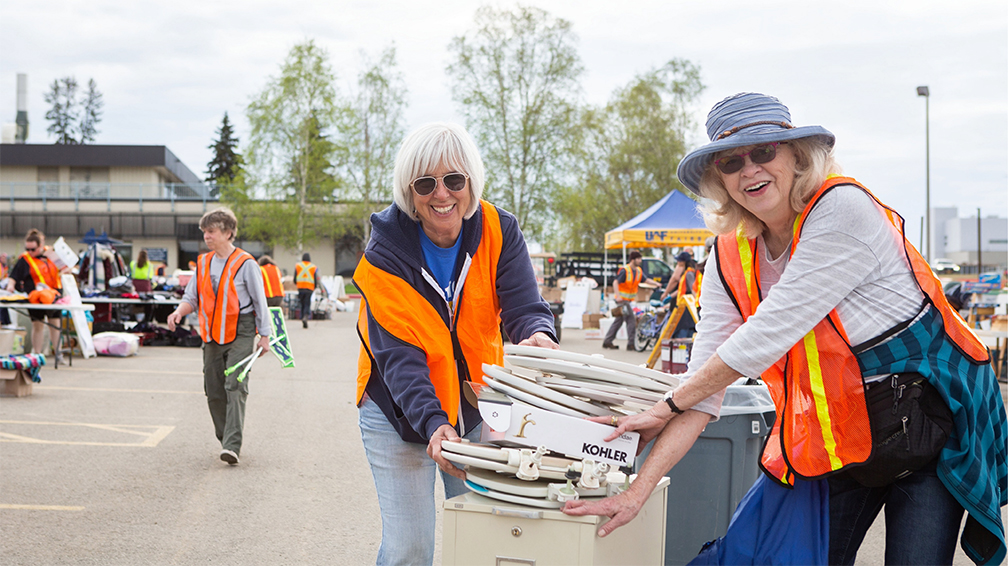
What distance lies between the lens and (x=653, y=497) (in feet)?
7.64

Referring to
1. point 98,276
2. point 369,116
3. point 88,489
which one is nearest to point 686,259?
point 88,489

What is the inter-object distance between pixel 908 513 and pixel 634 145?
41.6 meters

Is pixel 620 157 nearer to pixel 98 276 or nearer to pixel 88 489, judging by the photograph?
pixel 98 276

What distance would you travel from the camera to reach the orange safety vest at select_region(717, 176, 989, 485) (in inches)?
80.7

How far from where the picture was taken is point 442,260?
2637mm

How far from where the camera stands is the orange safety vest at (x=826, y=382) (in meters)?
2.05

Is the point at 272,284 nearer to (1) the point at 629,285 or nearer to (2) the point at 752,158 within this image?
(1) the point at 629,285

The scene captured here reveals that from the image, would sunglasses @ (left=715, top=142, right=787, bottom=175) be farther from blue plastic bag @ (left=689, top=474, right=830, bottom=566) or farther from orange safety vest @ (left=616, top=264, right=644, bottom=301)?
orange safety vest @ (left=616, top=264, right=644, bottom=301)

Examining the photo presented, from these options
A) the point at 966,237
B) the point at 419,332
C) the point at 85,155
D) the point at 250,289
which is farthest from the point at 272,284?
the point at 966,237

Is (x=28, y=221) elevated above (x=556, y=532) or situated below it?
above

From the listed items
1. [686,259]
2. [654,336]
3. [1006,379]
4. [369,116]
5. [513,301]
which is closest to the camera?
[513,301]

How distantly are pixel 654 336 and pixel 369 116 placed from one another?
29.3 meters

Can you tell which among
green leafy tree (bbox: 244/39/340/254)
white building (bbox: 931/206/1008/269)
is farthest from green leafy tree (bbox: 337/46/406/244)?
white building (bbox: 931/206/1008/269)

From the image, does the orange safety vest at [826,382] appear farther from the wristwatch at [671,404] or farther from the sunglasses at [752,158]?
the wristwatch at [671,404]
